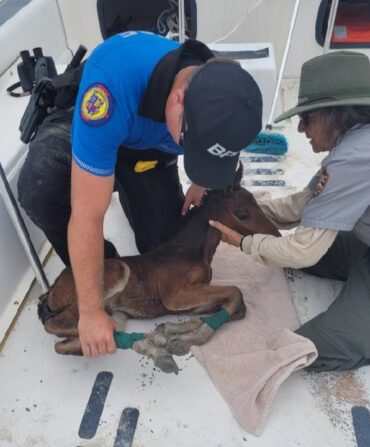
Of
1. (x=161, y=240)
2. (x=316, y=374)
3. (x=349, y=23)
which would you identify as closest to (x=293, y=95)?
(x=349, y=23)

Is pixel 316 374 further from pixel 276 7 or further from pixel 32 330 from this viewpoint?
pixel 276 7

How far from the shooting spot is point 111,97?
184 cm

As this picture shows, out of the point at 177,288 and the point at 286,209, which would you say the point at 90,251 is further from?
the point at 286,209

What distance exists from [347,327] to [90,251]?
4.36ft

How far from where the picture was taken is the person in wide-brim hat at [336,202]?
191 cm

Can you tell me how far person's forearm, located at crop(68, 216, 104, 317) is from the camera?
72.1 inches

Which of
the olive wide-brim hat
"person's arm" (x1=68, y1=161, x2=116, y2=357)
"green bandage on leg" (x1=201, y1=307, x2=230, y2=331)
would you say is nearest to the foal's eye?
"green bandage on leg" (x1=201, y1=307, x2=230, y2=331)

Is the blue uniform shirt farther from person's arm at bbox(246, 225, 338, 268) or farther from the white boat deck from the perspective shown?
the white boat deck

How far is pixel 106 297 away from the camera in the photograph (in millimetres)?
2270

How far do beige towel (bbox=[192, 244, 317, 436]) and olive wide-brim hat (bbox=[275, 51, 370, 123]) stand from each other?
3.57 feet

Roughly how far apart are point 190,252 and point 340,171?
899 millimetres

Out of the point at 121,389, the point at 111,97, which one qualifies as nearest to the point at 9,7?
the point at 111,97

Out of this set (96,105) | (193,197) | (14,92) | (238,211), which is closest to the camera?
(96,105)

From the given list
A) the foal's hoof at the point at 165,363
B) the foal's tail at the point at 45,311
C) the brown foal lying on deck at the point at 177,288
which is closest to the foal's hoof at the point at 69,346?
the brown foal lying on deck at the point at 177,288
